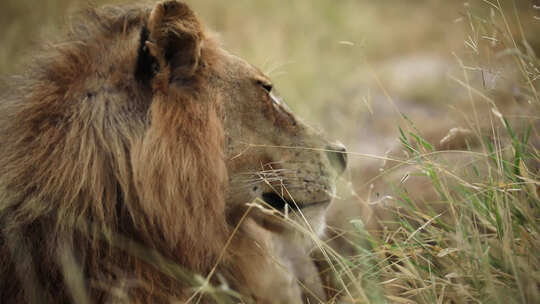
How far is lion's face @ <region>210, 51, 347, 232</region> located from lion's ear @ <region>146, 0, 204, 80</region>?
0.19 m

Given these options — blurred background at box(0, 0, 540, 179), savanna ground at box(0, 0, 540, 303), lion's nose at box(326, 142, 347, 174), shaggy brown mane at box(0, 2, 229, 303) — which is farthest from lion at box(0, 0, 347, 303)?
blurred background at box(0, 0, 540, 179)

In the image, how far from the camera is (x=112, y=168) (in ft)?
6.00

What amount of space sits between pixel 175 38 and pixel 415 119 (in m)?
3.54

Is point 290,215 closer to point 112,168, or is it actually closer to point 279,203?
point 279,203

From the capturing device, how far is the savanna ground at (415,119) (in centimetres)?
169

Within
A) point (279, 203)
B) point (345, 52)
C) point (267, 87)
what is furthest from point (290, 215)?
point (345, 52)

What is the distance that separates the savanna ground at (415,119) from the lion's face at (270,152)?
0.16 m

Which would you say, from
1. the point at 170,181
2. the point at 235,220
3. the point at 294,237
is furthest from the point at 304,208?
the point at 170,181

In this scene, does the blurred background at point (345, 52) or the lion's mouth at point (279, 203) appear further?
the blurred background at point (345, 52)

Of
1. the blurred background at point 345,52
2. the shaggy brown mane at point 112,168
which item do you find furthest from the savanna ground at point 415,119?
the shaggy brown mane at point 112,168

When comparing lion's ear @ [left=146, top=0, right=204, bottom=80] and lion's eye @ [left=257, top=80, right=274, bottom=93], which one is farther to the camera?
lion's eye @ [left=257, top=80, right=274, bottom=93]

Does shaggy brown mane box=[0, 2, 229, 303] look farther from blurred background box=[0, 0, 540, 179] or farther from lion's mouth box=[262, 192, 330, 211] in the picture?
blurred background box=[0, 0, 540, 179]

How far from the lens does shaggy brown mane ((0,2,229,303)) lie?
1.77 m

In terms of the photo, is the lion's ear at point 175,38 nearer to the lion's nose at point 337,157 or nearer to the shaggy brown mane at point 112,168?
the shaggy brown mane at point 112,168
